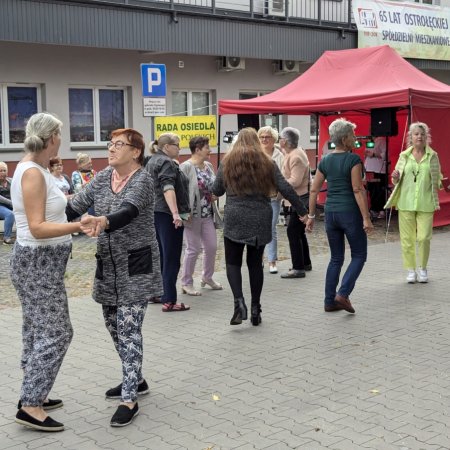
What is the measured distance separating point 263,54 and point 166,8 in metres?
2.86

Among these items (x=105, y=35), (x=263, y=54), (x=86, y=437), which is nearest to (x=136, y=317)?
(x=86, y=437)

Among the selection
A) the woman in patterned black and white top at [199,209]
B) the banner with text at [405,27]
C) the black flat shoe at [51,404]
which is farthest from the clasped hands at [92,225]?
the banner with text at [405,27]

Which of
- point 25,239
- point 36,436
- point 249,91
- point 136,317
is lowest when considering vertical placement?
point 36,436

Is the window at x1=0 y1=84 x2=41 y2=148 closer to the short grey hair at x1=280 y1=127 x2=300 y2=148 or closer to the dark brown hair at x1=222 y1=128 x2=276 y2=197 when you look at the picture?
the short grey hair at x1=280 y1=127 x2=300 y2=148

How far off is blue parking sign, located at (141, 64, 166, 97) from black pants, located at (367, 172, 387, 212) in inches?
211

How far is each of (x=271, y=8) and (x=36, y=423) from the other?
14829 mm

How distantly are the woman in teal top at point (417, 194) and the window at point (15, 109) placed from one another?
825 cm

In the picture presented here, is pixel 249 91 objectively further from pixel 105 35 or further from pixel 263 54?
pixel 105 35

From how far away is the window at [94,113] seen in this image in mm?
15094

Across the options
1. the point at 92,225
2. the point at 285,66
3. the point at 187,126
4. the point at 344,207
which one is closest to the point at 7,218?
the point at 187,126

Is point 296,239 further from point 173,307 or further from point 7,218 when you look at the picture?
point 7,218

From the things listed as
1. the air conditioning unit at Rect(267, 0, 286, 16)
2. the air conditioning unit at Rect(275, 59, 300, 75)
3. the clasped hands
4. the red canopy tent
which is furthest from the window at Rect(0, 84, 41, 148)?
the clasped hands

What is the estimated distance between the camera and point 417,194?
8227 mm

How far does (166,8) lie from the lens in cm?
1482
